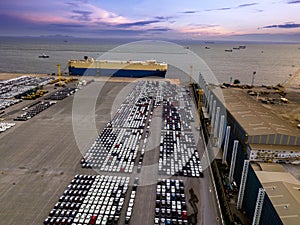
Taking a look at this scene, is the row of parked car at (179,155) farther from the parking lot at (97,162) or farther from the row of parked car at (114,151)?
the row of parked car at (114,151)

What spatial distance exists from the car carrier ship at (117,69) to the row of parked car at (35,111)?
906 inches

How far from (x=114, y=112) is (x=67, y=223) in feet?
62.2

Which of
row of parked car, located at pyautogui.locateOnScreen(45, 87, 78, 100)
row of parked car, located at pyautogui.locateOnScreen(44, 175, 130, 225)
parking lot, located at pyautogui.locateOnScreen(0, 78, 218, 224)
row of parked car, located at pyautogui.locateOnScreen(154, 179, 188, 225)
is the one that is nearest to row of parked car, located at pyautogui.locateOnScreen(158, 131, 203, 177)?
parking lot, located at pyautogui.locateOnScreen(0, 78, 218, 224)

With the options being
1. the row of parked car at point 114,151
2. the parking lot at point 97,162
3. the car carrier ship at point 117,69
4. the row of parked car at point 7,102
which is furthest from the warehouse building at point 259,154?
the car carrier ship at point 117,69

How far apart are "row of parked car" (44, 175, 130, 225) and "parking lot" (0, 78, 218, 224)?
0.07 meters

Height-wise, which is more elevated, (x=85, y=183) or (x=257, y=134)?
(x=257, y=134)

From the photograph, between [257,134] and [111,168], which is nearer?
[257,134]

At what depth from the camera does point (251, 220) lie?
42.6 ft

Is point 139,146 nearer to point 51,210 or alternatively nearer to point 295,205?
point 51,210

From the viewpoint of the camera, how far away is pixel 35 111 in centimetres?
3036

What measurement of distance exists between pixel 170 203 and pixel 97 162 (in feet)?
23.5

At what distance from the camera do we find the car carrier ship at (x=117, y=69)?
54656 mm

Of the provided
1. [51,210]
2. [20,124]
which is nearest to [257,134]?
[51,210]

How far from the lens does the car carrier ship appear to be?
54656 mm
